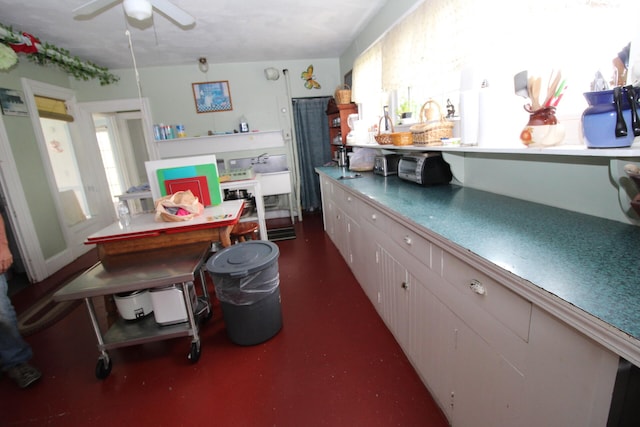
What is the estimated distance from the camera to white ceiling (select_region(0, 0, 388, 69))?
266 centimetres

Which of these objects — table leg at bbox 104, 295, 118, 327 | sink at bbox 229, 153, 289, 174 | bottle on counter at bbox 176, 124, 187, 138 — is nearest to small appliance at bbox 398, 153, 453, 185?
table leg at bbox 104, 295, 118, 327

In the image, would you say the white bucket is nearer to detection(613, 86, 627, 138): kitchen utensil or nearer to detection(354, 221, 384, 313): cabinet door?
detection(354, 221, 384, 313): cabinet door

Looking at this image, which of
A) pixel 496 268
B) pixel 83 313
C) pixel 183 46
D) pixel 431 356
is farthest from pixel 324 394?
pixel 183 46

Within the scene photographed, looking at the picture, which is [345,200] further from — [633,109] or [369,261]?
[633,109]

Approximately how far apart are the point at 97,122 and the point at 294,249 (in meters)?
4.45

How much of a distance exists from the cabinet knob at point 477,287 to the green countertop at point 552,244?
108 mm

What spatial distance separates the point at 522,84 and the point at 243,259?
169 cm

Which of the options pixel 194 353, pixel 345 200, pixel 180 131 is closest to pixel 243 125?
pixel 180 131

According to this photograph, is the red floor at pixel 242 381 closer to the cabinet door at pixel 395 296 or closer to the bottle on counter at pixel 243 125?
the cabinet door at pixel 395 296

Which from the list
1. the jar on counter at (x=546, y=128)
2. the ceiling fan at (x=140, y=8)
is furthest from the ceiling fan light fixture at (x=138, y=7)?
the jar on counter at (x=546, y=128)

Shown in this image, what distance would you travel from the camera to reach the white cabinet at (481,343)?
69cm

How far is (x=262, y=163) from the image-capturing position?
15.7ft

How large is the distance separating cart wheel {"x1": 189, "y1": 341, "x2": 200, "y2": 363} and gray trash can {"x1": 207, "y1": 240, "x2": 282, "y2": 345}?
0.22m

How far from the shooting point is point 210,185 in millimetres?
2451
